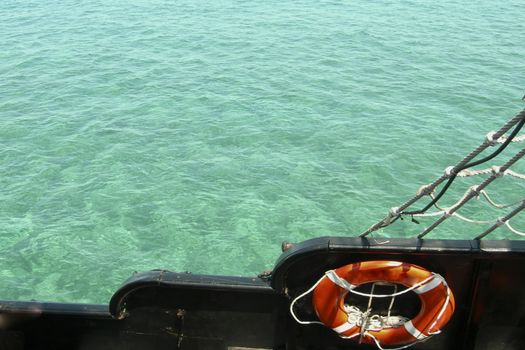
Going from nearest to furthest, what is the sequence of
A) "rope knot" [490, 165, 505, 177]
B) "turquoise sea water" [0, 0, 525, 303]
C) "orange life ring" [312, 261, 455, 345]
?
"rope knot" [490, 165, 505, 177]
"orange life ring" [312, 261, 455, 345]
"turquoise sea water" [0, 0, 525, 303]

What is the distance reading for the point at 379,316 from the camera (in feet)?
11.8

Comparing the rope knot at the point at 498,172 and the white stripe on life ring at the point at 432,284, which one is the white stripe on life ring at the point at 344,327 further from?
the rope knot at the point at 498,172

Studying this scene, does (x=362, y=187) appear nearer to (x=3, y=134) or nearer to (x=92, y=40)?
(x=3, y=134)

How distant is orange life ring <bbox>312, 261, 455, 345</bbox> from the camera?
3285mm

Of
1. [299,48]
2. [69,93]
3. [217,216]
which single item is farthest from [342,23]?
[217,216]

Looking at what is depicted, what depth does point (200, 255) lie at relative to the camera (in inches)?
308


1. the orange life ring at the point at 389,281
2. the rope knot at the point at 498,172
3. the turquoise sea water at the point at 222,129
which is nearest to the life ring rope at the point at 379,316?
the orange life ring at the point at 389,281

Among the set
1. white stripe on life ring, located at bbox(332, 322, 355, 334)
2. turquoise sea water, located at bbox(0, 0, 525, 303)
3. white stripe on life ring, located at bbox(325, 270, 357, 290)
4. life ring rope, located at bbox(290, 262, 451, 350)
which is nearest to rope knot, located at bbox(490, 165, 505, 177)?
life ring rope, located at bbox(290, 262, 451, 350)

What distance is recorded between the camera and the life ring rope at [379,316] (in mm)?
3316

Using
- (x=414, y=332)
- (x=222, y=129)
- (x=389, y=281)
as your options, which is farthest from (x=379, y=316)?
(x=222, y=129)

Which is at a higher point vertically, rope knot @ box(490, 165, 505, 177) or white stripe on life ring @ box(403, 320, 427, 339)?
rope knot @ box(490, 165, 505, 177)

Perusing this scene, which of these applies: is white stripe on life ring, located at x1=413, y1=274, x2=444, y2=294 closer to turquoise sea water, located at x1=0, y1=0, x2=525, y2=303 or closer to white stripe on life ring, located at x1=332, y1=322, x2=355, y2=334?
white stripe on life ring, located at x1=332, y1=322, x2=355, y2=334

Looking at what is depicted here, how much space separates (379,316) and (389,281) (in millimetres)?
411

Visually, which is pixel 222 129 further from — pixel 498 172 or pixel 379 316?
pixel 498 172
